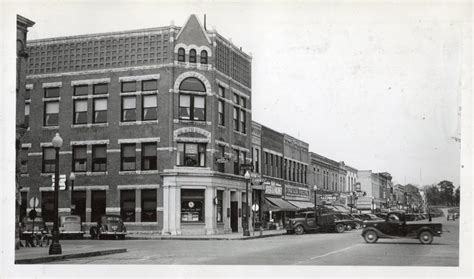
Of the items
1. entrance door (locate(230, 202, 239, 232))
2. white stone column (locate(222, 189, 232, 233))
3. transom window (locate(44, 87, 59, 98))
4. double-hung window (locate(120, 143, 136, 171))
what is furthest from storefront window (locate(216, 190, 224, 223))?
transom window (locate(44, 87, 59, 98))

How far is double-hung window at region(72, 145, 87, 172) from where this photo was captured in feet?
141

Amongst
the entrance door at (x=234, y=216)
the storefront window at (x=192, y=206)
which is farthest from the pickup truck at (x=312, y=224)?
the storefront window at (x=192, y=206)

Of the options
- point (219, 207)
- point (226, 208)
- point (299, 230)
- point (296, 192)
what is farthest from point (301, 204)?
point (219, 207)

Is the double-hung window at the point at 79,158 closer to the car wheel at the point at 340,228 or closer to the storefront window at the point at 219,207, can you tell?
the storefront window at the point at 219,207

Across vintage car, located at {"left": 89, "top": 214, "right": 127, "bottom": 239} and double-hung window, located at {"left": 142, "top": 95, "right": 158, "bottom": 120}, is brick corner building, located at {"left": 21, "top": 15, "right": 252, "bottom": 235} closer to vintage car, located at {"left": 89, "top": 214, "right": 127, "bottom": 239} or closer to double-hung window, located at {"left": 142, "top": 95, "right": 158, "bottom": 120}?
double-hung window, located at {"left": 142, "top": 95, "right": 158, "bottom": 120}

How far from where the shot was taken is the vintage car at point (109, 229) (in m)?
37.0

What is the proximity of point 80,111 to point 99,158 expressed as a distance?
3.52 m

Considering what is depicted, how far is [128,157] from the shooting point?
140 feet

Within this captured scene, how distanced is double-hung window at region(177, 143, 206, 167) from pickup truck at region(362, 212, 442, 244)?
14999 mm

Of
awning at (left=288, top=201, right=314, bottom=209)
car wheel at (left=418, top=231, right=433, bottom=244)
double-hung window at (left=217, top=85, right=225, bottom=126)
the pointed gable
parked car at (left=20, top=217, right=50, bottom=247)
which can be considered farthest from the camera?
awning at (left=288, top=201, right=314, bottom=209)

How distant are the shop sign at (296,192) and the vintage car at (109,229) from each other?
84.0ft

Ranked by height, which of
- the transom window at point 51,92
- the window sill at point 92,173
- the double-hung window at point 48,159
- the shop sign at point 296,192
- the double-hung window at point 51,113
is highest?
the transom window at point 51,92
